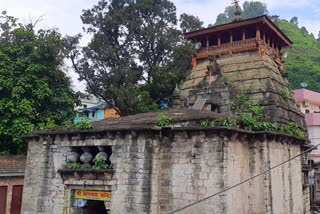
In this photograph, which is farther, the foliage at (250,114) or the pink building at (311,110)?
the pink building at (311,110)

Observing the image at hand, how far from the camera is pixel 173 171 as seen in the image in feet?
34.5

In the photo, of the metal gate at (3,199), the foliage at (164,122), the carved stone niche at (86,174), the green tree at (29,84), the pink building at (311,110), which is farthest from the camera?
the pink building at (311,110)

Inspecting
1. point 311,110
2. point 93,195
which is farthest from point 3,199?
point 311,110

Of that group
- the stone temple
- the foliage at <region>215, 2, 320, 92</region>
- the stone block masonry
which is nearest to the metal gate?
the stone temple

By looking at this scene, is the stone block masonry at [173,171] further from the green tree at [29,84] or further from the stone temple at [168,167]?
the green tree at [29,84]

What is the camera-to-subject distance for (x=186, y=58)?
25.0 meters

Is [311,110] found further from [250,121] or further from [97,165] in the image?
[97,165]

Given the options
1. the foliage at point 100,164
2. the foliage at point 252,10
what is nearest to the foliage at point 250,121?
the foliage at point 100,164

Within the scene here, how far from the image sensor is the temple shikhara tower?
48.1ft

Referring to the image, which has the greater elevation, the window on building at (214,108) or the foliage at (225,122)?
the window on building at (214,108)

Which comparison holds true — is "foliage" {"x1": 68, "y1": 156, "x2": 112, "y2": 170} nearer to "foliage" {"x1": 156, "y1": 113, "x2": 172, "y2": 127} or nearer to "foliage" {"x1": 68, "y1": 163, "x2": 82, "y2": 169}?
"foliage" {"x1": 68, "y1": 163, "x2": 82, "y2": 169}

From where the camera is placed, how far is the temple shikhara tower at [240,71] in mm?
14656

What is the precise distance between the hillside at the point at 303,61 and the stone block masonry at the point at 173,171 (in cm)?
4105

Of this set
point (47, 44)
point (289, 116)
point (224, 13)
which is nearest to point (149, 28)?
point (47, 44)
